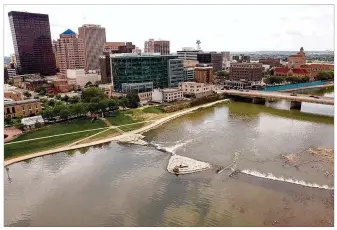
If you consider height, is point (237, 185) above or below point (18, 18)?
below

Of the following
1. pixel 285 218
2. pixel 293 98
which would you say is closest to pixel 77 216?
pixel 285 218

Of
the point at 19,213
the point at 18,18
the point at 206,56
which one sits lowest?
the point at 19,213

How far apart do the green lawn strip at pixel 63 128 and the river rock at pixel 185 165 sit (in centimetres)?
1414

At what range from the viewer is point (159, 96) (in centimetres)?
5050

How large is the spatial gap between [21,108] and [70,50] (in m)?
54.6

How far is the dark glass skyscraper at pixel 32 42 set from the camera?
8244cm

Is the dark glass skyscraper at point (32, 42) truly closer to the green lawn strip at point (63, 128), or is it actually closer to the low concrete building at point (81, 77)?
the low concrete building at point (81, 77)

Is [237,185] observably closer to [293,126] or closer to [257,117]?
[293,126]

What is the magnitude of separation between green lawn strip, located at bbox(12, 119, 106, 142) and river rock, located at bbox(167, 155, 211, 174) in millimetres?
14139

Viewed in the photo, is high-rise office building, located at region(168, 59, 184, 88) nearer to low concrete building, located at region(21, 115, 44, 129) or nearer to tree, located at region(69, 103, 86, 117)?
tree, located at region(69, 103, 86, 117)

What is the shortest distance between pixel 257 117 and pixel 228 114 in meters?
4.56

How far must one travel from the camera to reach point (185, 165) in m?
24.4

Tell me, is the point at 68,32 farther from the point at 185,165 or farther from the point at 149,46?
the point at 185,165

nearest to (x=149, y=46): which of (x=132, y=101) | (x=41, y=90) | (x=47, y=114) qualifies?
(x=41, y=90)
